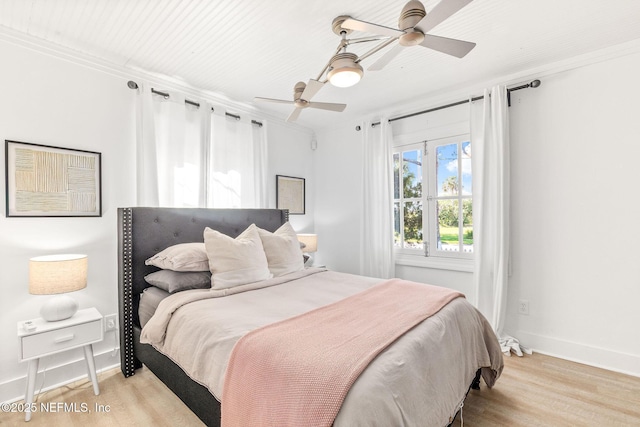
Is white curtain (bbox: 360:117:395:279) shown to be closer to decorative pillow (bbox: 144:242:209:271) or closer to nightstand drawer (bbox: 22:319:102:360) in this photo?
decorative pillow (bbox: 144:242:209:271)

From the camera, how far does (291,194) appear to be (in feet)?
13.9

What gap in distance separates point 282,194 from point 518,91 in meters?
2.84

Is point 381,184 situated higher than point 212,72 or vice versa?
point 212,72

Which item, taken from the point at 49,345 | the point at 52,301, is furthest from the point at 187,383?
the point at 52,301

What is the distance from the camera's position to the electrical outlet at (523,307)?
287cm

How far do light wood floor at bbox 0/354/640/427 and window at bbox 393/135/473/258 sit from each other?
4.23 feet

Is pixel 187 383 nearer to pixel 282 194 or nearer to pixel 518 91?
pixel 282 194

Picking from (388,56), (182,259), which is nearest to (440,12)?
(388,56)

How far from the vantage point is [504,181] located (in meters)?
2.89

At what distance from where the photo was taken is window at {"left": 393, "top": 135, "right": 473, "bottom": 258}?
330 cm

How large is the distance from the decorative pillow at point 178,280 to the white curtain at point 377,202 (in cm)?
205

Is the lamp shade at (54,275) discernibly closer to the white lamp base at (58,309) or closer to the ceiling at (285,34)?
the white lamp base at (58,309)

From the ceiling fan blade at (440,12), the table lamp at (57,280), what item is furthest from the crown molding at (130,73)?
the ceiling fan blade at (440,12)

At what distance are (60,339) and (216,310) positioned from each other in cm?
115
